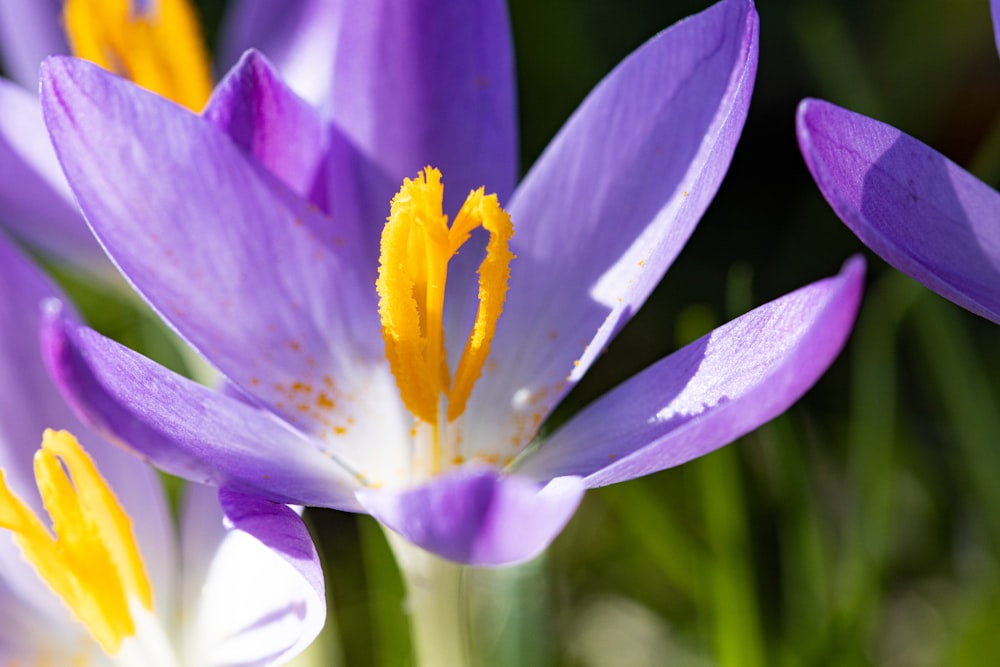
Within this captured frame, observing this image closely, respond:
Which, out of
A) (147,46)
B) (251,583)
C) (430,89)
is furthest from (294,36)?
(251,583)

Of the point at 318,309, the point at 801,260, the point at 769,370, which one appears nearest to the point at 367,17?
the point at 318,309

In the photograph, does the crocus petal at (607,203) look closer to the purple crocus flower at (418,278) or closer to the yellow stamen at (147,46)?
the purple crocus flower at (418,278)

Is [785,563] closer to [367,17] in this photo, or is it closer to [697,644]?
[697,644]

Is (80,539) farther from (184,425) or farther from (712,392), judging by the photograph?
(712,392)

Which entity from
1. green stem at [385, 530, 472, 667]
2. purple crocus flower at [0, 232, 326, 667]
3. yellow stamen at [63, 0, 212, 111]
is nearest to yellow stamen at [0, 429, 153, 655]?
purple crocus flower at [0, 232, 326, 667]

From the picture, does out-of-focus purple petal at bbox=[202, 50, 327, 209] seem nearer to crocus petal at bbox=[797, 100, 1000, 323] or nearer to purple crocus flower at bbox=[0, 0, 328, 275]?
purple crocus flower at bbox=[0, 0, 328, 275]
